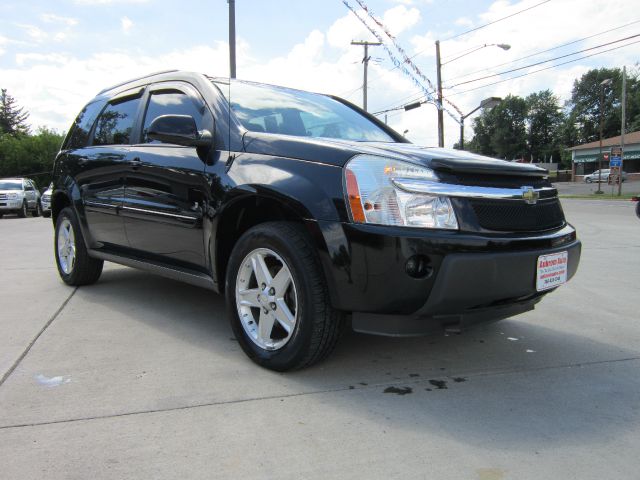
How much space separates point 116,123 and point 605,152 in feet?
205

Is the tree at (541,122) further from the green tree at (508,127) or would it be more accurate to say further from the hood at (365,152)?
the hood at (365,152)

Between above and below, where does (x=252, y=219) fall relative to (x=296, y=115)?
below

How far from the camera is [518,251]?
2.63 metres

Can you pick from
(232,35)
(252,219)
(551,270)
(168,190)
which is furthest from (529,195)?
(232,35)

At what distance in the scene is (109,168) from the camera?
4379 mm

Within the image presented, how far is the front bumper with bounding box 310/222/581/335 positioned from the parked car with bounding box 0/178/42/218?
2322cm

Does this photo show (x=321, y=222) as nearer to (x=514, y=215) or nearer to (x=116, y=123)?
(x=514, y=215)

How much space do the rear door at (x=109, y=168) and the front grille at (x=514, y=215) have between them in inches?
109

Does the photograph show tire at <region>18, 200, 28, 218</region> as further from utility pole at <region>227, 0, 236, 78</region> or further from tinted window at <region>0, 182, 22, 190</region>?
utility pole at <region>227, 0, 236, 78</region>

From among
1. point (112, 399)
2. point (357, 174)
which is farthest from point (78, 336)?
point (357, 174)

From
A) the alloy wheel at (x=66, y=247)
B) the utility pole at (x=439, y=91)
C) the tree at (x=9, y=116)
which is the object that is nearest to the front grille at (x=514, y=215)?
the alloy wheel at (x=66, y=247)

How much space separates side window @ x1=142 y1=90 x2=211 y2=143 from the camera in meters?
3.59

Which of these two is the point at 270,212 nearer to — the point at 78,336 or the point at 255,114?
the point at 255,114

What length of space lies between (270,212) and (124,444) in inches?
57.8
